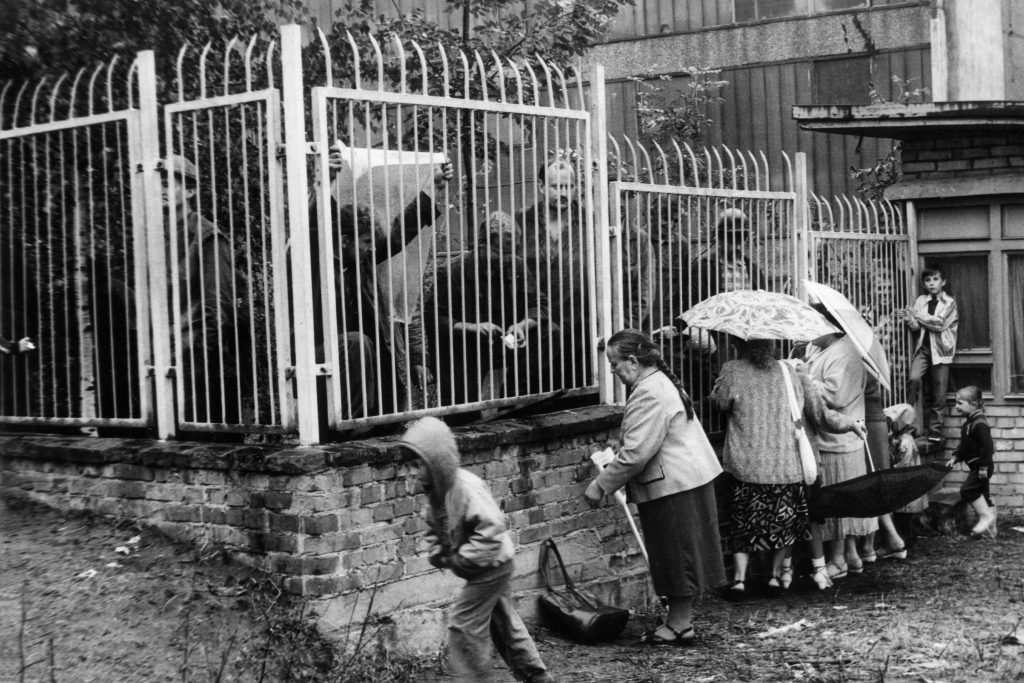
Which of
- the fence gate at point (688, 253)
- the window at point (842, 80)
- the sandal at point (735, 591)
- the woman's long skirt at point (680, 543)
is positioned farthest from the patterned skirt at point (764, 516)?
the window at point (842, 80)

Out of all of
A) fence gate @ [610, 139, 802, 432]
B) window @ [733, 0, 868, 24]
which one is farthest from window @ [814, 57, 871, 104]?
fence gate @ [610, 139, 802, 432]

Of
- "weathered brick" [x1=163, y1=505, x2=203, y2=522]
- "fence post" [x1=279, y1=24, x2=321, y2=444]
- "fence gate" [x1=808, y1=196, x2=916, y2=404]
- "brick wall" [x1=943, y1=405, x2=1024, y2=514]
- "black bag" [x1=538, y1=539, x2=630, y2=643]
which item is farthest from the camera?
"brick wall" [x1=943, y1=405, x2=1024, y2=514]

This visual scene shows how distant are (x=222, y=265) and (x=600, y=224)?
7.78 ft

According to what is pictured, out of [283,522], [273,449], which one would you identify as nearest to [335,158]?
[273,449]

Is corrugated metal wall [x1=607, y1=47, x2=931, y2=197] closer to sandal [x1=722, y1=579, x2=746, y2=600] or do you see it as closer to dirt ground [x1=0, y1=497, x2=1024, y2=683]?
sandal [x1=722, y1=579, x2=746, y2=600]

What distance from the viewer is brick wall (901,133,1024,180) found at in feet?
35.1

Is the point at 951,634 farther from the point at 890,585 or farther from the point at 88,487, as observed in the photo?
the point at 88,487

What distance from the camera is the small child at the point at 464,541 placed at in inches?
196

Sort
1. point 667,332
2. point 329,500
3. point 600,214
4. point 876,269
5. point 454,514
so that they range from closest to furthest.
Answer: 1. point 454,514
2. point 329,500
3. point 600,214
4. point 667,332
5. point 876,269

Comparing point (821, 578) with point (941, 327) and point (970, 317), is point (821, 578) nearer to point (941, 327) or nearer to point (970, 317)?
point (941, 327)

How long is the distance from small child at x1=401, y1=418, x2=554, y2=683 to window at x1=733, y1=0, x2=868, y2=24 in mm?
12099

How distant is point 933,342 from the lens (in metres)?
10.9

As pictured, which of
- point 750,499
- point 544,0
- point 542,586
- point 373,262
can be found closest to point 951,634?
point 750,499

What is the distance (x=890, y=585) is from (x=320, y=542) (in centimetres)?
429
